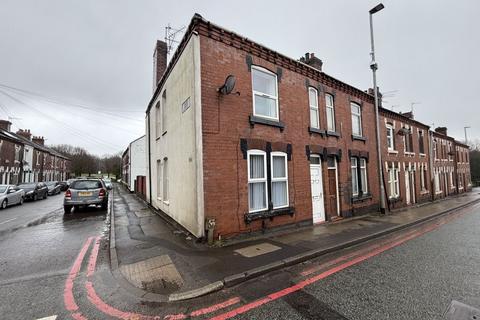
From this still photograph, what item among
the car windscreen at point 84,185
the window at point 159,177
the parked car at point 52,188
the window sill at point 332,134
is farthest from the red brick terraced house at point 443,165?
the parked car at point 52,188

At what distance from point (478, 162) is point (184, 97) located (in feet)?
219

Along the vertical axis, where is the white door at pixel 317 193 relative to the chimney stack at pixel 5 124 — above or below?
below

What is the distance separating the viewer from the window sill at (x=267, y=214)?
22.8 ft

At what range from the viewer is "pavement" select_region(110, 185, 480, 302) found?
3.98 metres

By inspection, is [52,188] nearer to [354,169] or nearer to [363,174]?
[354,169]

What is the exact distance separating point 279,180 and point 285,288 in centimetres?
439

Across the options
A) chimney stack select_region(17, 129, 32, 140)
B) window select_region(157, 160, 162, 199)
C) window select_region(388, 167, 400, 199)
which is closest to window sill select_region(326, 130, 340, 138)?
window select_region(388, 167, 400, 199)

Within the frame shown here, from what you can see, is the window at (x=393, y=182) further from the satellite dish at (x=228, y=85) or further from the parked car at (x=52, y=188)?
the parked car at (x=52, y=188)

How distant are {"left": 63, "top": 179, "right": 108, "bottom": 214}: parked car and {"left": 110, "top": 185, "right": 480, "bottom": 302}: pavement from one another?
455 cm

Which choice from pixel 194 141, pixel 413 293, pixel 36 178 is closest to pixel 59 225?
pixel 194 141

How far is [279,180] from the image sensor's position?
8031 millimetres

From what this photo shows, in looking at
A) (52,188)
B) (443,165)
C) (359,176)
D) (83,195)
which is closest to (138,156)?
(52,188)

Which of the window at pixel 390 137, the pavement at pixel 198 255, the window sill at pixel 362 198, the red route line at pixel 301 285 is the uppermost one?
the window at pixel 390 137

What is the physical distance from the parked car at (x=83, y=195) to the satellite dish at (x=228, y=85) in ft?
32.5
